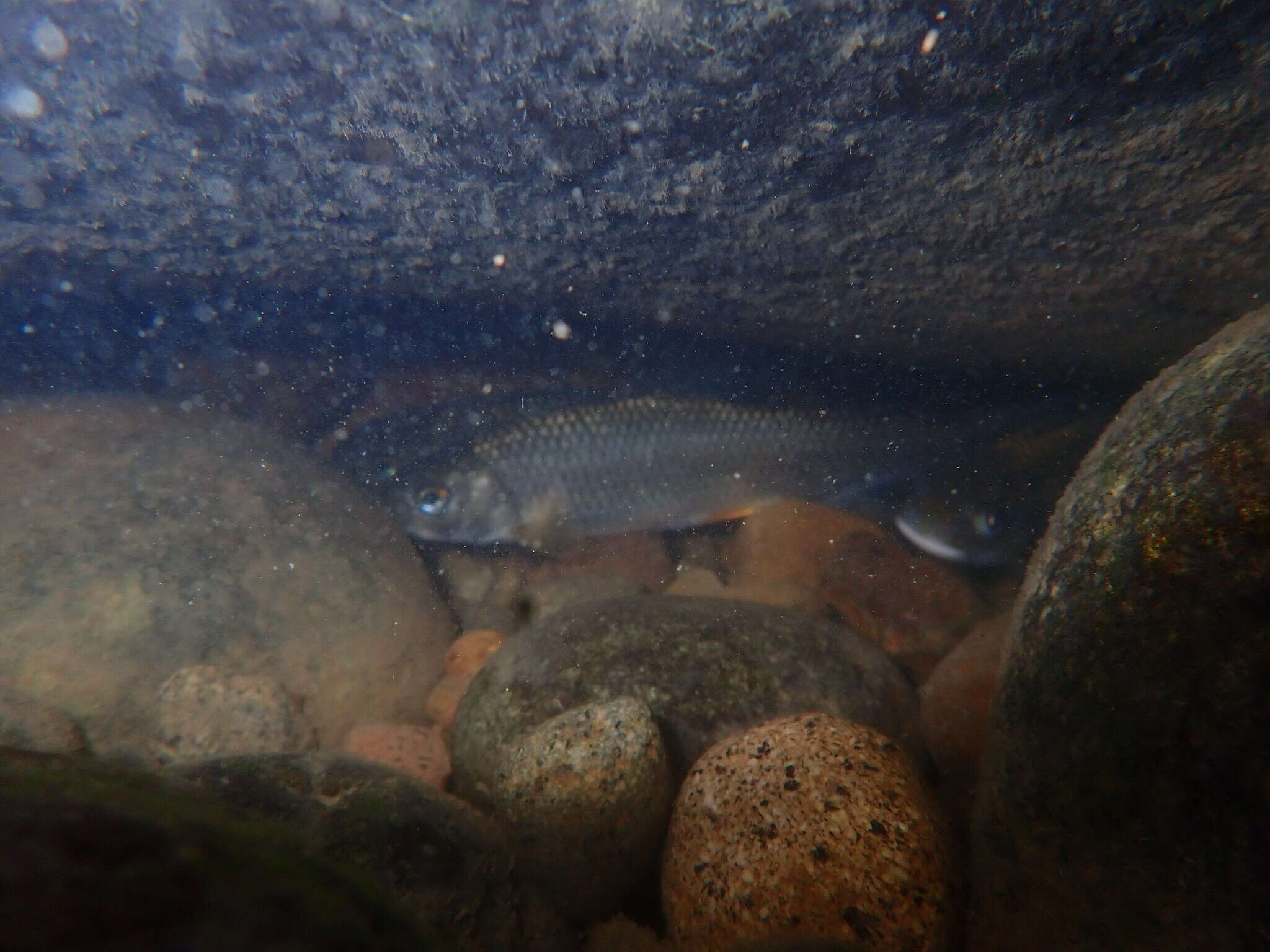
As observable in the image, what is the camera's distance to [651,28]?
2268 mm

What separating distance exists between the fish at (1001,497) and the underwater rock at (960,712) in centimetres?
125

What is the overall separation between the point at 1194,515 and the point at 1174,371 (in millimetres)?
714

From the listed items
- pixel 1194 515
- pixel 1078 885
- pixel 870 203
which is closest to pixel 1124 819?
pixel 1078 885

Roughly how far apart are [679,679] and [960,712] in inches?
54.8

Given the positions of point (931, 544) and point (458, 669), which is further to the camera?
point (931, 544)

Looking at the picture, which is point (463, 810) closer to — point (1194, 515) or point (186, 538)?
point (1194, 515)

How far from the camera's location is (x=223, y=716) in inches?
128

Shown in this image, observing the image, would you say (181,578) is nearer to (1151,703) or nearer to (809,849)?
(809,849)

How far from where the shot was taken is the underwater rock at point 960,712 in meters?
2.61

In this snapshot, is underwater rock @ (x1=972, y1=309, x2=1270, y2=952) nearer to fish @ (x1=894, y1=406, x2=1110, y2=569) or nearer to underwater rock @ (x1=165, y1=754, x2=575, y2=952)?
underwater rock @ (x1=165, y1=754, x2=575, y2=952)

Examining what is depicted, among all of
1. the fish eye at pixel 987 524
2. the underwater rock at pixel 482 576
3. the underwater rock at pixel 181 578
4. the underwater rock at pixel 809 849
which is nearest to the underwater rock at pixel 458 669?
the underwater rock at pixel 181 578

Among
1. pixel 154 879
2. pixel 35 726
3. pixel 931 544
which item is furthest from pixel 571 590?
pixel 154 879

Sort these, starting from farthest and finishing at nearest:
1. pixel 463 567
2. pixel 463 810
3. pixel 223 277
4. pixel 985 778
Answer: pixel 463 567
pixel 223 277
pixel 463 810
pixel 985 778

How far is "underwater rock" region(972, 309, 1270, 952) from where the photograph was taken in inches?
49.0
